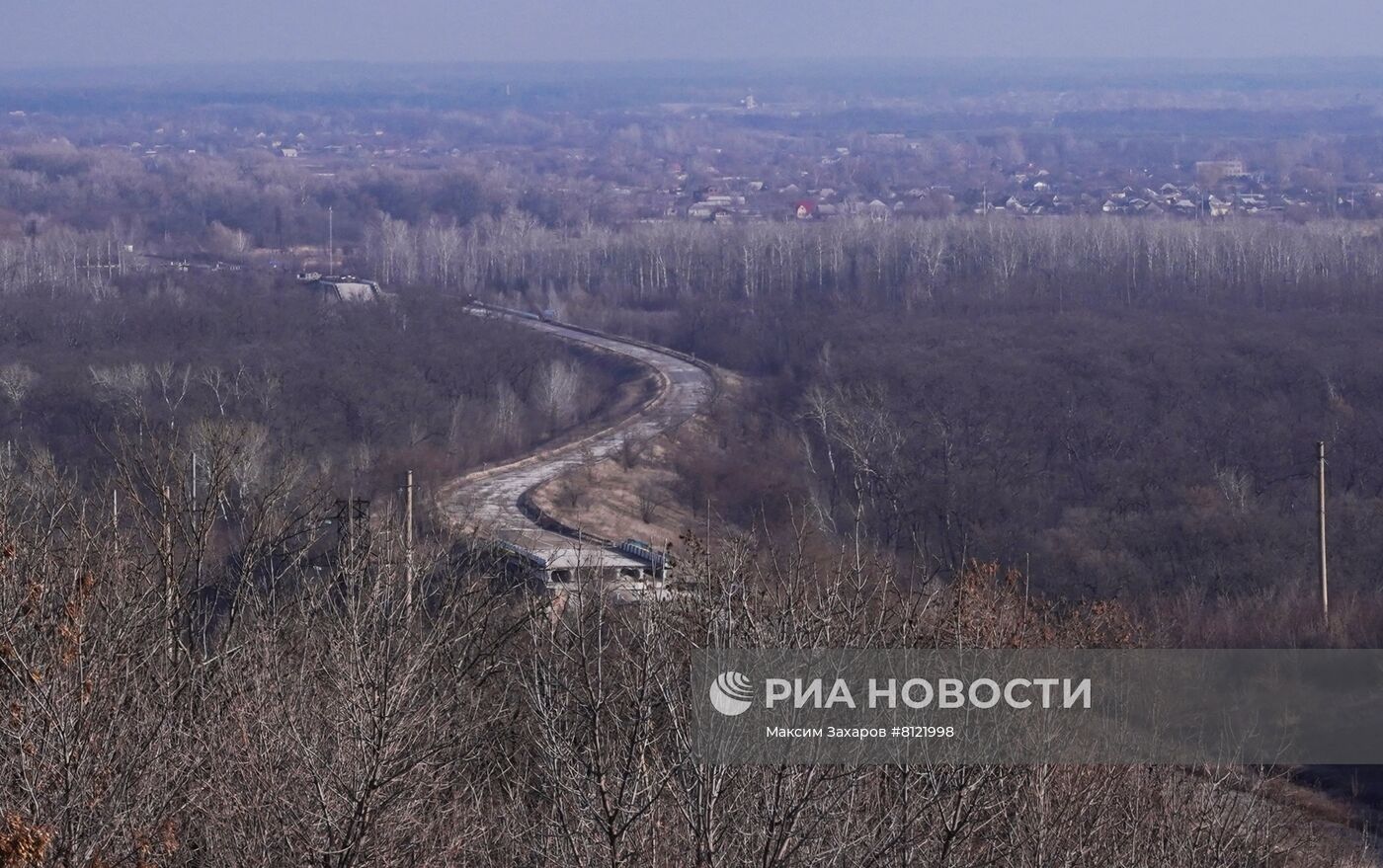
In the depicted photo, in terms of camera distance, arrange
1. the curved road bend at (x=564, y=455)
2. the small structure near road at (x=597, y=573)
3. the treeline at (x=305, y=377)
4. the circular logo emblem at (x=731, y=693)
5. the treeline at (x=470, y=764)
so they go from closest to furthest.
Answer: the treeline at (x=470, y=764) < the circular logo emblem at (x=731, y=693) < the small structure near road at (x=597, y=573) < the curved road bend at (x=564, y=455) < the treeline at (x=305, y=377)

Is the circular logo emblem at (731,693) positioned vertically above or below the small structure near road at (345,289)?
above

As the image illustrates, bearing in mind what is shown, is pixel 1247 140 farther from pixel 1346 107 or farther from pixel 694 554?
pixel 694 554

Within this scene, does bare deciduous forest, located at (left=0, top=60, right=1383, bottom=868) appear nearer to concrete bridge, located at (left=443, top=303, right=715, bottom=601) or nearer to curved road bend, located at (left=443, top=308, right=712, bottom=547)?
concrete bridge, located at (left=443, top=303, right=715, bottom=601)

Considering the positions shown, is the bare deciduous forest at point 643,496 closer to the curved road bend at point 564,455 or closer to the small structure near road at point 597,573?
the small structure near road at point 597,573

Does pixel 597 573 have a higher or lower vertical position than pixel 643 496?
higher

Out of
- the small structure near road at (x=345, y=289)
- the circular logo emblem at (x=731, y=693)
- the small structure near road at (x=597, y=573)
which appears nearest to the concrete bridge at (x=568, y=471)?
the small structure near road at (x=597, y=573)

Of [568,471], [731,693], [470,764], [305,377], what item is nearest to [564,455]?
[568,471]

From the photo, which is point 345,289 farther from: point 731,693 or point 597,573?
point 731,693

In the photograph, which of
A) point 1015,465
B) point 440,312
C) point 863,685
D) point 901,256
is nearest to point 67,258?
point 440,312
